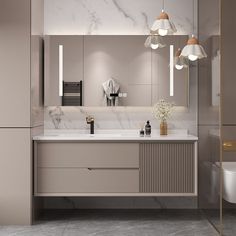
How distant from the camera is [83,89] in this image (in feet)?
16.0

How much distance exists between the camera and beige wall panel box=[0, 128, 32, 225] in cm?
425

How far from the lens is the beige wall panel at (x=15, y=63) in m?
4.25

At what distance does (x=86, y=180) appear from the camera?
4.33 meters

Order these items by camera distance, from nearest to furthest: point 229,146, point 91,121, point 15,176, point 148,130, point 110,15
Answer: point 229,146 < point 15,176 < point 148,130 < point 91,121 < point 110,15

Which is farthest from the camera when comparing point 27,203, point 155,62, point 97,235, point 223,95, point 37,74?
point 155,62

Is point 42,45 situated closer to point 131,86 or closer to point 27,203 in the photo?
point 131,86

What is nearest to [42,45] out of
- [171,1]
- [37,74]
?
[37,74]

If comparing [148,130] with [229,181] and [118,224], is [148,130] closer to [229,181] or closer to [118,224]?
[118,224]

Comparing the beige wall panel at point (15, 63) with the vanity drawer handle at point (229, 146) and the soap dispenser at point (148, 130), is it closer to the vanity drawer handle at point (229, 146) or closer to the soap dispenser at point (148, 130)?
the soap dispenser at point (148, 130)

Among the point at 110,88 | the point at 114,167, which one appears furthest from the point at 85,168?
the point at 110,88

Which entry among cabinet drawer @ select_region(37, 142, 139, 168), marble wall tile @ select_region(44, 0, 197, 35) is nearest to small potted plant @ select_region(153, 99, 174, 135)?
cabinet drawer @ select_region(37, 142, 139, 168)

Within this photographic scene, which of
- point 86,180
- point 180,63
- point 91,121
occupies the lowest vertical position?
point 86,180

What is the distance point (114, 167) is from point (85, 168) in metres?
0.30

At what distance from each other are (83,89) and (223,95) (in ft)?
6.01
